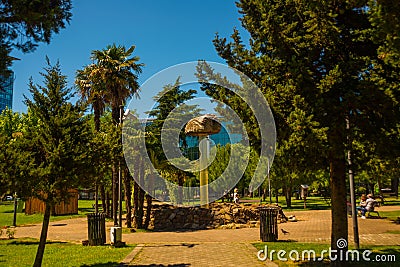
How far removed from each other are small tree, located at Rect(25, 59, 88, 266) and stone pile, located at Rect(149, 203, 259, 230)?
1246 cm

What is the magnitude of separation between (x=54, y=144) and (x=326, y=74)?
6.37 metres

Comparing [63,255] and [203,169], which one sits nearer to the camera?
[63,255]

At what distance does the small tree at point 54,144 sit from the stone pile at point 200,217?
491 inches

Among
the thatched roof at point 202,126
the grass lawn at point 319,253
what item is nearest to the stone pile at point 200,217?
the thatched roof at point 202,126

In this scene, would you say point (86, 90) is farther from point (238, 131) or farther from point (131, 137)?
point (238, 131)

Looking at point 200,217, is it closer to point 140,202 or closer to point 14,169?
point 140,202

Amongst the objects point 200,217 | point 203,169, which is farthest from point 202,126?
point 200,217

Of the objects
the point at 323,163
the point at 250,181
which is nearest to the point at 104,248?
the point at 323,163

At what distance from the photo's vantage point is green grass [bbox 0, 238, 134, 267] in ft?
31.7

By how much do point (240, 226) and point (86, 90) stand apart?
1339 centimetres

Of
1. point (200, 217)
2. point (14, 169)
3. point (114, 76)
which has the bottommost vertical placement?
point (200, 217)

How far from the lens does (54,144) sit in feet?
28.1

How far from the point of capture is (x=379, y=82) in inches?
259

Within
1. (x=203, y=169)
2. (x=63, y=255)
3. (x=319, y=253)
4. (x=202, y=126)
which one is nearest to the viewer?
(x=319, y=253)
